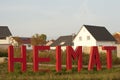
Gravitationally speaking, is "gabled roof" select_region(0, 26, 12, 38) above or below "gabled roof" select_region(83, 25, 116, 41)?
above

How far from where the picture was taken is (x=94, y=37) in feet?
245

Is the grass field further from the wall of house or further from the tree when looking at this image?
the tree

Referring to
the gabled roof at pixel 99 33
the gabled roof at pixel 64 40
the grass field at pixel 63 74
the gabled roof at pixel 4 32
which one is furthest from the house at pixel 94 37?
the grass field at pixel 63 74

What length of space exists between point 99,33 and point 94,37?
300cm

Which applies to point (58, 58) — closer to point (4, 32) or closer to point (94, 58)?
point (94, 58)

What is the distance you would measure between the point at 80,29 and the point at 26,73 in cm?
5577

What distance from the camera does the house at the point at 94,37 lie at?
7494 centimetres

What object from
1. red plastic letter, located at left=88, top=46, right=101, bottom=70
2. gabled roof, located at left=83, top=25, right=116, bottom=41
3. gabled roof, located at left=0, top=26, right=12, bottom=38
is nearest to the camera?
red plastic letter, located at left=88, top=46, right=101, bottom=70

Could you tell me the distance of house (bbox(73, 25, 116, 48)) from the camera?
246 feet

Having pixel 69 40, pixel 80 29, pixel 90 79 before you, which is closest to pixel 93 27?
pixel 80 29

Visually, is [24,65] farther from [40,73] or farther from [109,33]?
[109,33]

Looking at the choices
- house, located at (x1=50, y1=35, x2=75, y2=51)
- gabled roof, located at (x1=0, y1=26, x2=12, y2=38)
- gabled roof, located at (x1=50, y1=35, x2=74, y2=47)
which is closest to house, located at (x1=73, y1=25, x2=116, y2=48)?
house, located at (x1=50, y1=35, x2=75, y2=51)

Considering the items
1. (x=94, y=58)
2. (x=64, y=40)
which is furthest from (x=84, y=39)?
(x=94, y=58)

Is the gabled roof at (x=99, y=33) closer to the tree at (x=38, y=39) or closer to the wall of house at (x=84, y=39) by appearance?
→ the wall of house at (x=84, y=39)
